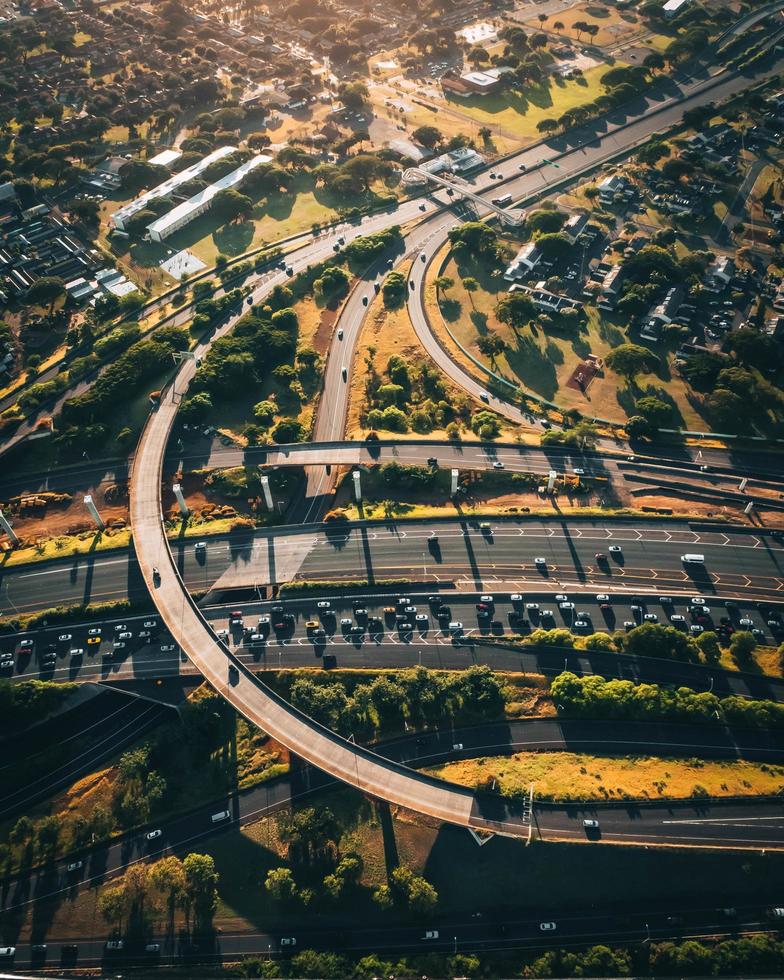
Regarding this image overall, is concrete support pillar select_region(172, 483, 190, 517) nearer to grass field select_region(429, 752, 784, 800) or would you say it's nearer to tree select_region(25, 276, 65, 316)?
grass field select_region(429, 752, 784, 800)

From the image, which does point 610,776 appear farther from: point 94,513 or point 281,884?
point 94,513

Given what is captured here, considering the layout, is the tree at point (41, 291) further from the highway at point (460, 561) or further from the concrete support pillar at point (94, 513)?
the highway at point (460, 561)

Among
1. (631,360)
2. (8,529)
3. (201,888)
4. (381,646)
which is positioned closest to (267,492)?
(381,646)

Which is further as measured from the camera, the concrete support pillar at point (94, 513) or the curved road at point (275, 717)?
the concrete support pillar at point (94, 513)

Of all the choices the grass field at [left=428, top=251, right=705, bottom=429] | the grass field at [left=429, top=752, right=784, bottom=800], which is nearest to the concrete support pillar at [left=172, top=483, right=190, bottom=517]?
the grass field at [left=429, top=752, right=784, bottom=800]

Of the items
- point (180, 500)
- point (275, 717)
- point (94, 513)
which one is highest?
point (180, 500)

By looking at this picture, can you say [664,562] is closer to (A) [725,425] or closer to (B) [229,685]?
(A) [725,425]

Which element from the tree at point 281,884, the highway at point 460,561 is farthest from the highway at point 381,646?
the tree at point 281,884
